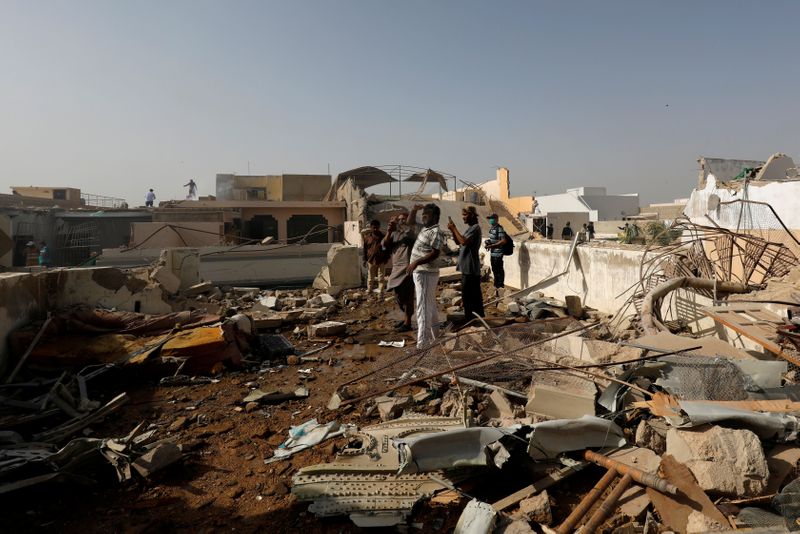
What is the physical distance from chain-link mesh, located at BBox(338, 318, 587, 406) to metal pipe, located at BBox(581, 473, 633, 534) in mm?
1331

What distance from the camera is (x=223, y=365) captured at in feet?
16.9

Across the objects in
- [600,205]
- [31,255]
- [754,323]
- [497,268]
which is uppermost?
[600,205]

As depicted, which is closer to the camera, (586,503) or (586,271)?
(586,503)

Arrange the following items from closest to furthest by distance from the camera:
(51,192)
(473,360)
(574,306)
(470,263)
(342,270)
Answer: (473,360)
(470,263)
(574,306)
(342,270)
(51,192)

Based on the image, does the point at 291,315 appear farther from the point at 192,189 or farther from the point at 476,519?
the point at 192,189

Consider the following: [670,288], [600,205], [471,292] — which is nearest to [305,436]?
[471,292]

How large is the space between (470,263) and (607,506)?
3.88 metres

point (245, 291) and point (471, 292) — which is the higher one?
point (471, 292)

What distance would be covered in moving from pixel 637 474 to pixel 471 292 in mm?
3822

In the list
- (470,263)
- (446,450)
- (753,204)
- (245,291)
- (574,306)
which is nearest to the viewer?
(446,450)

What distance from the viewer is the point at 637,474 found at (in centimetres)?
247

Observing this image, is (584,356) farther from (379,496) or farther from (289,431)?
(289,431)

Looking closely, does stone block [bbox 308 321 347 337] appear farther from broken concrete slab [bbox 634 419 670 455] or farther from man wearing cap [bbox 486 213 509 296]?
broken concrete slab [bbox 634 419 670 455]

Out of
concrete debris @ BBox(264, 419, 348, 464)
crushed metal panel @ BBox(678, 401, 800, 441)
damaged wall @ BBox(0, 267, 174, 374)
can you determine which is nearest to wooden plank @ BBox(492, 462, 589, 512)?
crushed metal panel @ BBox(678, 401, 800, 441)
